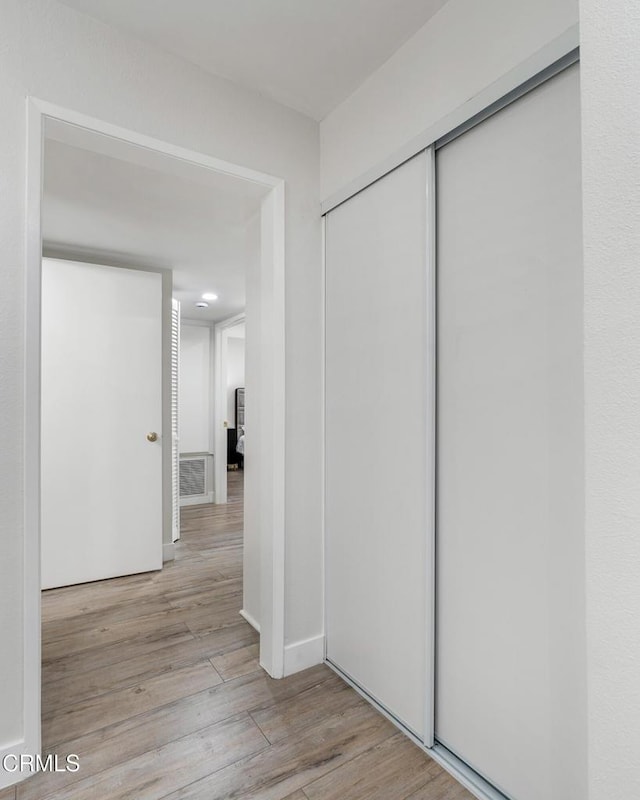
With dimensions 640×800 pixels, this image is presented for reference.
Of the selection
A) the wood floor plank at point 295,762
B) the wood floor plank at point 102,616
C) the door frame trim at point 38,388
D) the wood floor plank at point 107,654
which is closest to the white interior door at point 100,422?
the wood floor plank at point 102,616

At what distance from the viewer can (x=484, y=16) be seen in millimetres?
1431

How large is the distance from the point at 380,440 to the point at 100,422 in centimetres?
238

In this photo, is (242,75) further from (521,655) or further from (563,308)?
(521,655)

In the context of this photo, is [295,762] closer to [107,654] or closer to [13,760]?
[13,760]

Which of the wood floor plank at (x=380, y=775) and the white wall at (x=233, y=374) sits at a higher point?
the white wall at (x=233, y=374)

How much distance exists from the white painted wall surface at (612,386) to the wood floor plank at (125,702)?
1756 millimetres

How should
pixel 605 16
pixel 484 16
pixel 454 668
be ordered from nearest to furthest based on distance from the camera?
pixel 605 16
pixel 484 16
pixel 454 668

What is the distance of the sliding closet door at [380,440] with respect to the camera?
169 cm

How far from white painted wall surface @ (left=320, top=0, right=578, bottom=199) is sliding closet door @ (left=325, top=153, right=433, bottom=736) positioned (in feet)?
0.53

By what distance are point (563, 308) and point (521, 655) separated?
1020mm

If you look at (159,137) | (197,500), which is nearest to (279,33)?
(159,137)

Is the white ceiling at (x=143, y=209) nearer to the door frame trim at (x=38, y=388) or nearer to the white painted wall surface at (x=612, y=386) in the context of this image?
the door frame trim at (x=38, y=388)

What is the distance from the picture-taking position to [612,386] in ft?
2.39

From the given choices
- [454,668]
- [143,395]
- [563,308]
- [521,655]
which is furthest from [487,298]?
[143,395]
